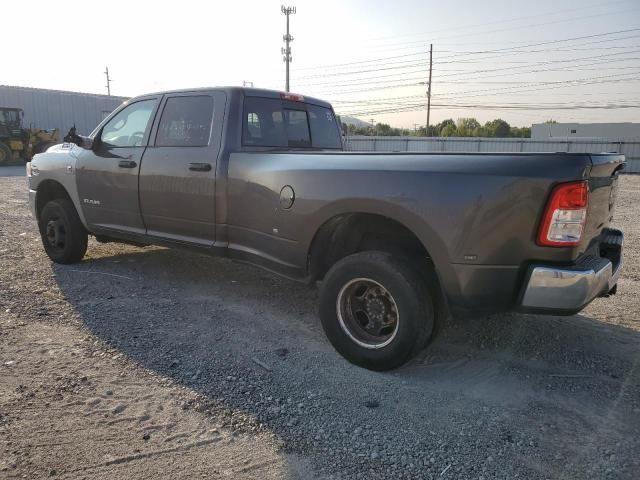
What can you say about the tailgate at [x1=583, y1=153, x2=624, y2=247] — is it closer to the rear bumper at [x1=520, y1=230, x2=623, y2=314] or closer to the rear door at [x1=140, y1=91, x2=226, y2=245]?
the rear bumper at [x1=520, y1=230, x2=623, y2=314]

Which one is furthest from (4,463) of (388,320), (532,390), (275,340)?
(532,390)

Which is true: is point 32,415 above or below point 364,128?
below

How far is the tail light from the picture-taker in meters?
2.75

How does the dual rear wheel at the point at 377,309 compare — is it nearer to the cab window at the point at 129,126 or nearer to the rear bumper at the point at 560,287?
the rear bumper at the point at 560,287

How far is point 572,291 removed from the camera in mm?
2803

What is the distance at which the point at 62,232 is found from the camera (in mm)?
5934

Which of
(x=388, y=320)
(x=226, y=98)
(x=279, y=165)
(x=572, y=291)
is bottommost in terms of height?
(x=388, y=320)

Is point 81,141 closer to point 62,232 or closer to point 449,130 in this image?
point 62,232

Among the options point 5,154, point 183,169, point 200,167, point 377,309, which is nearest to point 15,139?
point 5,154

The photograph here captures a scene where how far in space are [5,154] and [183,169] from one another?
25517 mm

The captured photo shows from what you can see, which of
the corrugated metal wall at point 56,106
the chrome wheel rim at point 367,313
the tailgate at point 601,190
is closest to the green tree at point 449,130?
the corrugated metal wall at point 56,106

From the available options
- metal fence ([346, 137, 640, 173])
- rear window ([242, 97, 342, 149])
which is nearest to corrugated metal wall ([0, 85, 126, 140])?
metal fence ([346, 137, 640, 173])

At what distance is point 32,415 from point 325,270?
2.09 m

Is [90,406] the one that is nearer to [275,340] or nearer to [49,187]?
[275,340]
